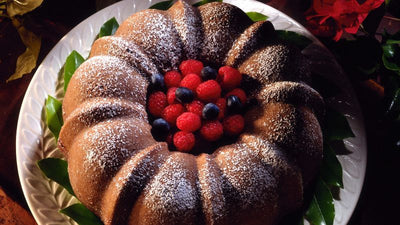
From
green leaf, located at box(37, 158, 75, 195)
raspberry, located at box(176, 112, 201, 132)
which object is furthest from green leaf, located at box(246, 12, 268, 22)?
green leaf, located at box(37, 158, 75, 195)

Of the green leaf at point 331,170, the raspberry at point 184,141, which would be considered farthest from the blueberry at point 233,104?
the green leaf at point 331,170

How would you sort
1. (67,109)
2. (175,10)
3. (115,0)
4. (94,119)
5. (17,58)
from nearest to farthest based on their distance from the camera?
1. (94,119)
2. (67,109)
3. (175,10)
4. (17,58)
5. (115,0)

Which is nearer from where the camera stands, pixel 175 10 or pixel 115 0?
pixel 175 10

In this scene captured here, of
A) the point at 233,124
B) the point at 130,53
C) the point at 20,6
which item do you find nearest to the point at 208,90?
the point at 233,124

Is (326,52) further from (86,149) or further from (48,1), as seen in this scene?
(48,1)

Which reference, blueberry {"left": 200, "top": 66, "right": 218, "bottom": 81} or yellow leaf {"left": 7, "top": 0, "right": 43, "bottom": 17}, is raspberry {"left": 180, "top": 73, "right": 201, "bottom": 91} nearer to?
blueberry {"left": 200, "top": 66, "right": 218, "bottom": 81}

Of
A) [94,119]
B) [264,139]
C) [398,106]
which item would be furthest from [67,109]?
[398,106]
